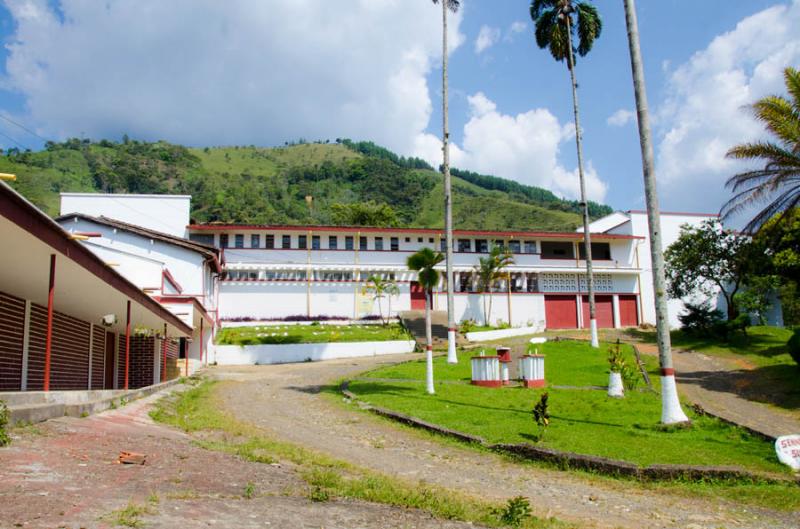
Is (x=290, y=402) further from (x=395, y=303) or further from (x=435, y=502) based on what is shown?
(x=395, y=303)

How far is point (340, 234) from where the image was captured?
43.8m

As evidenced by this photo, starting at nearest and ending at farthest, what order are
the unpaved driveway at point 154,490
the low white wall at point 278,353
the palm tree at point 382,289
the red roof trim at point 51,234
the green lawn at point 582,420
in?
the unpaved driveway at point 154,490 → the red roof trim at point 51,234 → the green lawn at point 582,420 → the low white wall at point 278,353 → the palm tree at point 382,289

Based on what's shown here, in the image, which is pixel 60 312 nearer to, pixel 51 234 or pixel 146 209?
pixel 51 234

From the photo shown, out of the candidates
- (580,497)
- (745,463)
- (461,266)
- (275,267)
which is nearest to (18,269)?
(580,497)

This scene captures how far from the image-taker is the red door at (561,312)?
44844 mm

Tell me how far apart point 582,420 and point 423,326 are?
26.6 meters

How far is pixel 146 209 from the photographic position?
135ft

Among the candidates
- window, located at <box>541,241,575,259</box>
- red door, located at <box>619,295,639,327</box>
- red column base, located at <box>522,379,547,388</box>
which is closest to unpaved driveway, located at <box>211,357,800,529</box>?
red column base, located at <box>522,379,547,388</box>

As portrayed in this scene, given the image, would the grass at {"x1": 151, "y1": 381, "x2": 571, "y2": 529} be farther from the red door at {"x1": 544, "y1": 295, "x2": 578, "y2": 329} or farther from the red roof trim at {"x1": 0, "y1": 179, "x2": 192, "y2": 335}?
the red door at {"x1": 544, "y1": 295, "x2": 578, "y2": 329}

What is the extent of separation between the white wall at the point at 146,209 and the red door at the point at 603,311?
28623 millimetres

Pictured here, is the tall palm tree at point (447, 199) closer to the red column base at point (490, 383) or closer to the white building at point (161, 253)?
the red column base at point (490, 383)

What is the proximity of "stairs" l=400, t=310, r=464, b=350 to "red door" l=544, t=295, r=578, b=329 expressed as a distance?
26.5ft

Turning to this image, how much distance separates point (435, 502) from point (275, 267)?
36.4 metres

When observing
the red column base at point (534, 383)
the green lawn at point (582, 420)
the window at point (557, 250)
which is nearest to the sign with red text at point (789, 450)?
the green lawn at point (582, 420)
